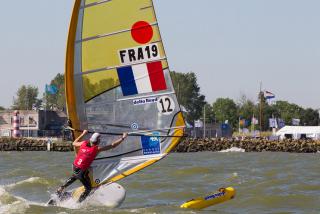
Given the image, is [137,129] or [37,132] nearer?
[137,129]

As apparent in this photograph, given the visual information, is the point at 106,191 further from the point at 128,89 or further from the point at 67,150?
the point at 67,150

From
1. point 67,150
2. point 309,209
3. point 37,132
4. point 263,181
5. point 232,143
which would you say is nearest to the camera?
point 309,209

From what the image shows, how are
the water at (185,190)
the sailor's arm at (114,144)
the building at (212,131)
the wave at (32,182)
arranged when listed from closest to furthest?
1. the sailor's arm at (114,144)
2. the water at (185,190)
3. the wave at (32,182)
4. the building at (212,131)

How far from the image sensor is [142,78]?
1160 cm

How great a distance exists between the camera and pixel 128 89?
1170 centimetres

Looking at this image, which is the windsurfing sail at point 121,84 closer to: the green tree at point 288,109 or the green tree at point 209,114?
the green tree at point 209,114

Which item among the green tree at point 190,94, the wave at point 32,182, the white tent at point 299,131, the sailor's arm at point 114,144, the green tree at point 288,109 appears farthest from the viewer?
the green tree at point 288,109

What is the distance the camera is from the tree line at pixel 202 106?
4547 inches

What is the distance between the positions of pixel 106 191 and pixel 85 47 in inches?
90.9

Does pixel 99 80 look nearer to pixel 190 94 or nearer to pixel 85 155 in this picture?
pixel 85 155

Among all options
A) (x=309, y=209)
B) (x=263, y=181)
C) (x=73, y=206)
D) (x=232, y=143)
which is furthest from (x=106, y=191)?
(x=232, y=143)

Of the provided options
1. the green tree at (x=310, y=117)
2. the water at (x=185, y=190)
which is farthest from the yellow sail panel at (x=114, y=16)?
→ the green tree at (x=310, y=117)

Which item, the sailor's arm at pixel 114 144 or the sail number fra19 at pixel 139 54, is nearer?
the sailor's arm at pixel 114 144

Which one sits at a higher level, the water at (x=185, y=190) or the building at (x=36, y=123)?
the building at (x=36, y=123)
